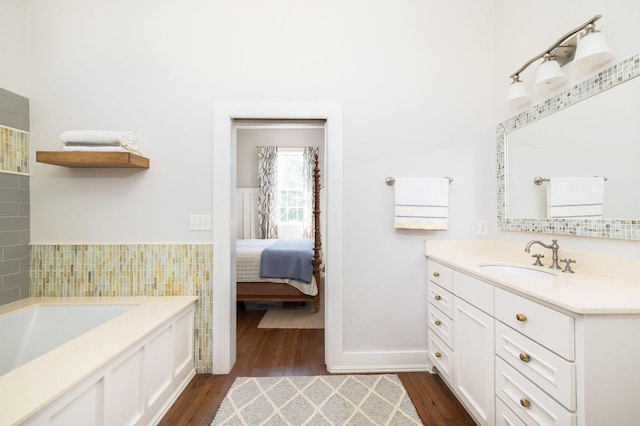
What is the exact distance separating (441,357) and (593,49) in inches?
72.1

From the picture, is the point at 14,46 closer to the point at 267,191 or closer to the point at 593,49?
the point at 593,49

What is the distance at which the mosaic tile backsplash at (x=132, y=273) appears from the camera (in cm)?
193

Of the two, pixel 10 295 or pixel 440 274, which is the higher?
pixel 440 274

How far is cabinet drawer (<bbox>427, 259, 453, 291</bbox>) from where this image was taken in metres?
1.69

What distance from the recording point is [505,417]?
120cm

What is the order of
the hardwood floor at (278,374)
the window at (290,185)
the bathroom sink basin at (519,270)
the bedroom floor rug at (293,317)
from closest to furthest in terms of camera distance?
the bathroom sink basin at (519,270) → the hardwood floor at (278,374) → the bedroom floor rug at (293,317) → the window at (290,185)

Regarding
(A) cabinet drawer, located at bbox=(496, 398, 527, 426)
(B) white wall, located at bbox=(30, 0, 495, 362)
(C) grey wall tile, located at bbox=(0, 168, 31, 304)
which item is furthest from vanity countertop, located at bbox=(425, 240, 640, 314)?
(C) grey wall tile, located at bbox=(0, 168, 31, 304)

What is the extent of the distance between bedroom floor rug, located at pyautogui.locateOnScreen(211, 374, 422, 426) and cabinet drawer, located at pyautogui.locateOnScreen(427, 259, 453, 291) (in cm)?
73

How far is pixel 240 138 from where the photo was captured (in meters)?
5.55

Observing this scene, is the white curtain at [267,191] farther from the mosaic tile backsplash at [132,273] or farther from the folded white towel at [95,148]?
the folded white towel at [95,148]

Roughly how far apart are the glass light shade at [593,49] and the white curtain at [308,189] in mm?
4276

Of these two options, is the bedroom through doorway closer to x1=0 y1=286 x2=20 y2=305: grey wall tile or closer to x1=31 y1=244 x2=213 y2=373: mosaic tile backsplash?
x1=31 y1=244 x2=213 y2=373: mosaic tile backsplash

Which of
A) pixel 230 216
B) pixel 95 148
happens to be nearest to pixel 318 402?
pixel 230 216

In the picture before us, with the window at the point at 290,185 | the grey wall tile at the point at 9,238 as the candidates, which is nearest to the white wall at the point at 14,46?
the grey wall tile at the point at 9,238
